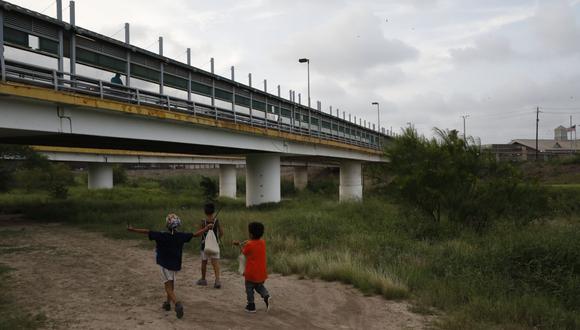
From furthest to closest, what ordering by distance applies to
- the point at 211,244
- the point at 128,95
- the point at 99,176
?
the point at 99,176, the point at 128,95, the point at 211,244

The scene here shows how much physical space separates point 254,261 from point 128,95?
11964mm

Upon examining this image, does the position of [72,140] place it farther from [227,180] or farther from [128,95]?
[227,180]

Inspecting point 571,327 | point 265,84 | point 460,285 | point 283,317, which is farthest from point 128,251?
point 265,84

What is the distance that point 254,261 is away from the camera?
6.30m

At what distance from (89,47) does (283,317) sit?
12191 mm

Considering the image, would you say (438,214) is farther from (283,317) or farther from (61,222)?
(61,222)

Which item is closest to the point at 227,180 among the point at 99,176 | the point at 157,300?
the point at 99,176

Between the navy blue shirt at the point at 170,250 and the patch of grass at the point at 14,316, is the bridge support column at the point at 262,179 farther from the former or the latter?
the navy blue shirt at the point at 170,250

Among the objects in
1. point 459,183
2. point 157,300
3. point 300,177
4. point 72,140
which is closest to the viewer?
point 157,300

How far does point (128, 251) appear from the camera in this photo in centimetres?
1161

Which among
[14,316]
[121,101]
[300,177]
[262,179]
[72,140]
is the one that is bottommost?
[14,316]

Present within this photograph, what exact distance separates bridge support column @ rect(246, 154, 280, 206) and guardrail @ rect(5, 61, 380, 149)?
209 cm

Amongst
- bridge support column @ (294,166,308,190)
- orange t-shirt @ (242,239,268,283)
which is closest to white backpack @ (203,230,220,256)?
orange t-shirt @ (242,239,268,283)

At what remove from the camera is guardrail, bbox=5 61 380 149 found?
1205cm
